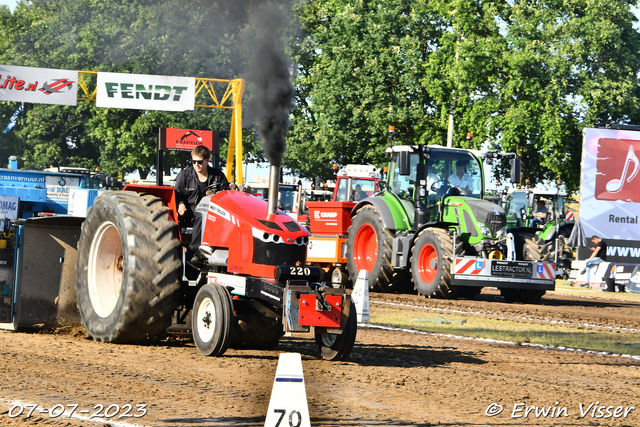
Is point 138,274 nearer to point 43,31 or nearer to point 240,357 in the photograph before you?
point 240,357

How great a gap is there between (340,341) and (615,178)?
19.2m

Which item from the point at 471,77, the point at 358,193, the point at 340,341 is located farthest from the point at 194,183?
the point at 471,77

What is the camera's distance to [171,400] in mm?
5555

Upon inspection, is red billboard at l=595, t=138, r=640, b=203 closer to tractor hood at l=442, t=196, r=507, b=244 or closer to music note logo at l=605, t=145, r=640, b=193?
music note logo at l=605, t=145, r=640, b=193

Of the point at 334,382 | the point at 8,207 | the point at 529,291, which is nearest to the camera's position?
the point at 334,382

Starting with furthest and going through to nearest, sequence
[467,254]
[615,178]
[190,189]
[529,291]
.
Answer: [615,178], [529,291], [467,254], [190,189]

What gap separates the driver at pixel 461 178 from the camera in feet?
54.8

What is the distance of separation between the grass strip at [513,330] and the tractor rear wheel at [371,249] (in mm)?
3314

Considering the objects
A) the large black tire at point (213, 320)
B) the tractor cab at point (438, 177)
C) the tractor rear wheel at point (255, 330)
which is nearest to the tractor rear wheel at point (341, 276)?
the tractor cab at point (438, 177)

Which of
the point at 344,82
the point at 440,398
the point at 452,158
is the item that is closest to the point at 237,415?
the point at 440,398

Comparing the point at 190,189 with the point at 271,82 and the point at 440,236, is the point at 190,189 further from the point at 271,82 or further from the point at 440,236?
the point at 440,236

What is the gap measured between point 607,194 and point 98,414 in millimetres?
21697

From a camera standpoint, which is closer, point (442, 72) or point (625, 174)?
point (625, 174)

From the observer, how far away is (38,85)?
29469 mm
